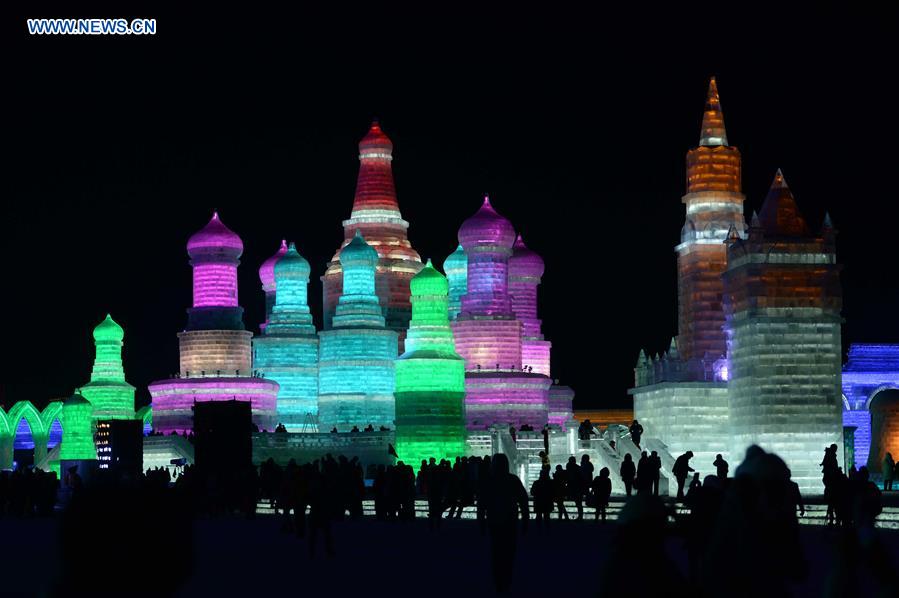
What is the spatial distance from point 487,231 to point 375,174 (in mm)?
8076

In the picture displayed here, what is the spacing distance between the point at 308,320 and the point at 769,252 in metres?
27.8

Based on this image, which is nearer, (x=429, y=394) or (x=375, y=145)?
(x=429, y=394)

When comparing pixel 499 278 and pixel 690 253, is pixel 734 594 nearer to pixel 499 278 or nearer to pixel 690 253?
pixel 690 253

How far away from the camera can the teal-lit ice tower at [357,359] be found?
69000mm

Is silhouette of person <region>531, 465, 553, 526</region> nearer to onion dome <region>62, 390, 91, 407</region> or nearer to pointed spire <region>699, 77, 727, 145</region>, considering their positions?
pointed spire <region>699, 77, 727, 145</region>

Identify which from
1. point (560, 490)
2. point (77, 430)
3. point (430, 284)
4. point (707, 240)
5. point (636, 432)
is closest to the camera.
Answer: point (560, 490)

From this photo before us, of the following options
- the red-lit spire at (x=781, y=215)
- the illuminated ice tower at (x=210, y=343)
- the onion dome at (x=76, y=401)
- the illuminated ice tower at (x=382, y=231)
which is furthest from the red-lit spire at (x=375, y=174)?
the red-lit spire at (x=781, y=215)

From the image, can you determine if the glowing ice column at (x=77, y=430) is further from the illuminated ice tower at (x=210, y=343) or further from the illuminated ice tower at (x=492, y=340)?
the illuminated ice tower at (x=492, y=340)

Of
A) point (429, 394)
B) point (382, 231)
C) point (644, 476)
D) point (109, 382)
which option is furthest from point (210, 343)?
point (644, 476)

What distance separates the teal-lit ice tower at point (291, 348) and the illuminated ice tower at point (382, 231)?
2110 millimetres

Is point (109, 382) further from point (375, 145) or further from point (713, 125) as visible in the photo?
point (713, 125)

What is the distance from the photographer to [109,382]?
238ft

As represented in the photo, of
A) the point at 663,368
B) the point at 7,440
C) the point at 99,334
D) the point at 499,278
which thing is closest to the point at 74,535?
the point at 663,368

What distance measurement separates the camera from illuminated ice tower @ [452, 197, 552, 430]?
2707 inches
